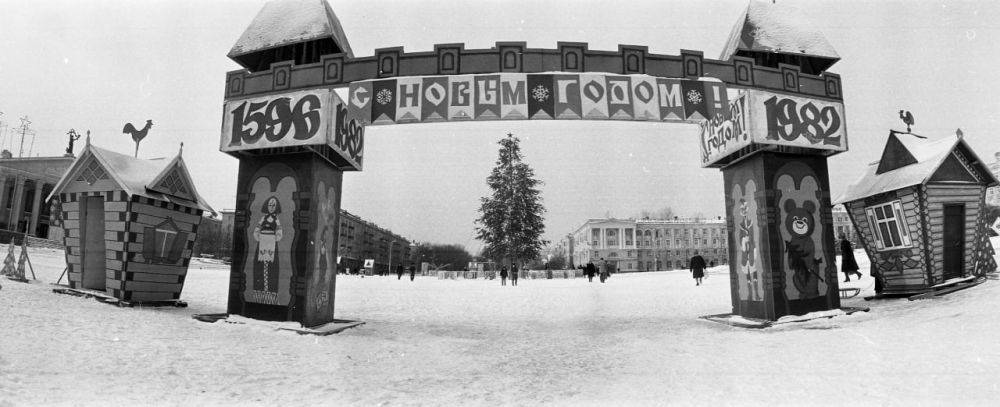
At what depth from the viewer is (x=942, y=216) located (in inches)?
437

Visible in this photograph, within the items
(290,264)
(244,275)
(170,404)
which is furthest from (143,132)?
(170,404)

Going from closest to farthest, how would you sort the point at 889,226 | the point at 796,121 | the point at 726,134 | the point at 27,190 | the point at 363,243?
the point at 796,121 → the point at 726,134 → the point at 889,226 → the point at 27,190 → the point at 363,243

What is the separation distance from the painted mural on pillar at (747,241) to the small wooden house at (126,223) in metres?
11.6

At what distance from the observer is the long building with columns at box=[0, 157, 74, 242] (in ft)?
177

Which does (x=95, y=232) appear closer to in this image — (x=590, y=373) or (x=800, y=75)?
(x=590, y=373)

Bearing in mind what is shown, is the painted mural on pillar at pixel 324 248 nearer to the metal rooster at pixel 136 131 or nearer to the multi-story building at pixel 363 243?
the metal rooster at pixel 136 131

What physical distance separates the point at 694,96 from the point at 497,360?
6.26m

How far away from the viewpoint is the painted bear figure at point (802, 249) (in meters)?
9.86

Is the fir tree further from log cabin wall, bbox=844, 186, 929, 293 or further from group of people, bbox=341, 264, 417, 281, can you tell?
log cabin wall, bbox=844, 186, 929, 293

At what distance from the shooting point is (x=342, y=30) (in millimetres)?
10805

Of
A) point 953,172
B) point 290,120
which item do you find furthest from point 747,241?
point 290,120

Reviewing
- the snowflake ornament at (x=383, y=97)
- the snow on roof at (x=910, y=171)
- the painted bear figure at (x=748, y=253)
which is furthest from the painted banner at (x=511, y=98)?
the snow on roof at (x=910, y=171)

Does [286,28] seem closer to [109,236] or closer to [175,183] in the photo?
[175,183]

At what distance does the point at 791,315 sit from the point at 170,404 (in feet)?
32.0
